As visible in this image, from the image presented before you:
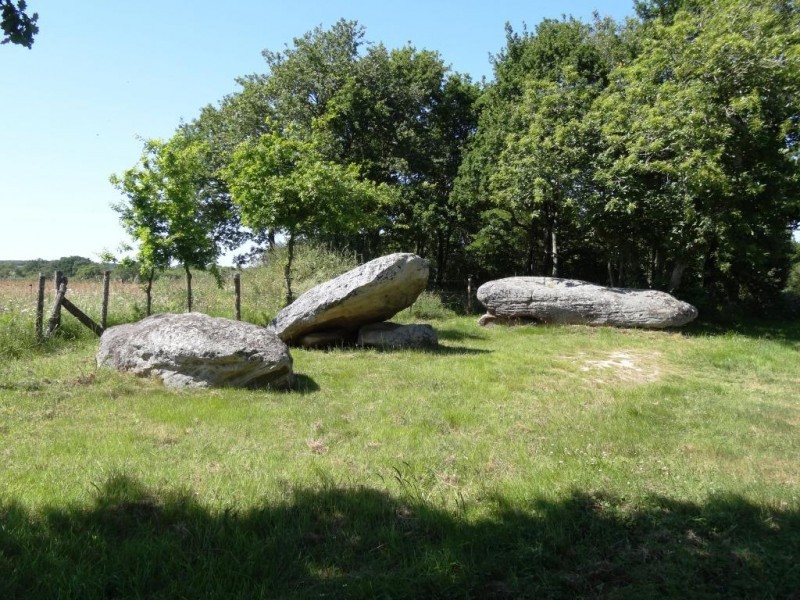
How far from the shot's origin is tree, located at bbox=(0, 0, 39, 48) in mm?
4160

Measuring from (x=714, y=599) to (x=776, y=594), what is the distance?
42cm

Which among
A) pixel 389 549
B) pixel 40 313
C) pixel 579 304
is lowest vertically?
pixel 389 549

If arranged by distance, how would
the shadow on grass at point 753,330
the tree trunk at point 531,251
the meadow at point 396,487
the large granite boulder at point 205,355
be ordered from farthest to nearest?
the tree trunk at point 531,251 < the shadow on grass at point 753,330 < the large granite boulder at point 205,355 < the meadow at point 396,487

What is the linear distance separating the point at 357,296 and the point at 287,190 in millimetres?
5325

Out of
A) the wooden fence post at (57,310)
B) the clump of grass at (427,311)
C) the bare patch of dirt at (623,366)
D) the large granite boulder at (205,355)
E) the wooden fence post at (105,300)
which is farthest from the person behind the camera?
the clump of grass at (427,311)

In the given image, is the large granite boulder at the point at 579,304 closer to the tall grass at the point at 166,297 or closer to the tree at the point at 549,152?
the tree at the point at 549,152

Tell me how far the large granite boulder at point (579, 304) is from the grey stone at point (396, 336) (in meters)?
6.43

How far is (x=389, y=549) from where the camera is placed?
410cm

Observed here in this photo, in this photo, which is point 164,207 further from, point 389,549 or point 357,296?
point 389,549

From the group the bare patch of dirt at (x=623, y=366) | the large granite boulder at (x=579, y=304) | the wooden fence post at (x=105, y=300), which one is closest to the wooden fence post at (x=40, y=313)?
the wooden fence post at (x=105, y=300)

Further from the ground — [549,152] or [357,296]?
[549,152]

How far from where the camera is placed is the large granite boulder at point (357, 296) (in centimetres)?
1297

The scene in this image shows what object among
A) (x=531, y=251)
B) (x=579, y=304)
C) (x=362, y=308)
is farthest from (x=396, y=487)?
(x=531, y=251)

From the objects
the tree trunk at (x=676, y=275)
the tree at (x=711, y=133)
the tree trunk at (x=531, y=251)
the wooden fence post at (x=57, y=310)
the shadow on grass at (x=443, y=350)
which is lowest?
the shadow on grass at (x=443, y=350)
